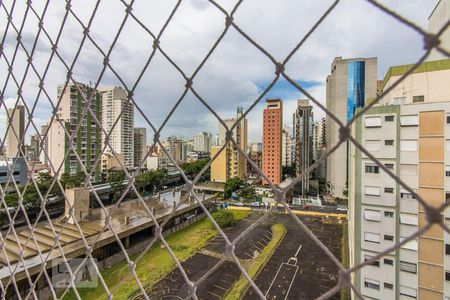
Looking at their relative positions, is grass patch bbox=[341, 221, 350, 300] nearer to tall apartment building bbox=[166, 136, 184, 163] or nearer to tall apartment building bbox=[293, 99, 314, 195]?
tall apartment building bbox=[293, 99, 314, 195]

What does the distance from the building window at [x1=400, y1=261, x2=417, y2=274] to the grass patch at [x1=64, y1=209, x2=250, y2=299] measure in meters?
2.97

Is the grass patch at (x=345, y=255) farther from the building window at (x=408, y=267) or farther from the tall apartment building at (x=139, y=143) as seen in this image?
the tall apartment building at (x=139, y=143)

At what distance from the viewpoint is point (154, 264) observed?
473 cm

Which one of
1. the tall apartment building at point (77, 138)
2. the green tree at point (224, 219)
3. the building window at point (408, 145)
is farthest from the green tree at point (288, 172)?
the building window at point (408, 145)

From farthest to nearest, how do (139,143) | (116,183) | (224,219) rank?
(139,143)
(116,183)
(224,219)

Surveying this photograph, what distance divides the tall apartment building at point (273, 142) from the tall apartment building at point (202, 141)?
49.0 feet

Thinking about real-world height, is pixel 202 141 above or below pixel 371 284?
above

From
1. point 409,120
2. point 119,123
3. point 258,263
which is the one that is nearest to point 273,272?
point 258,263

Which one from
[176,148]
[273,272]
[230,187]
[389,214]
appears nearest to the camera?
[389,214]

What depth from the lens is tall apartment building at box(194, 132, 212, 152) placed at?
27.6m

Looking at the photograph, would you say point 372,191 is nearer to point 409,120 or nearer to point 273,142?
point 409,120

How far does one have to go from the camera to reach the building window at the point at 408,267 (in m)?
2.62

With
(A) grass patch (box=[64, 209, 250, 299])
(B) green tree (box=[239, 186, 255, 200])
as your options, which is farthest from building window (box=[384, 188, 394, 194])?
(B) green tree (box=[239, 186, 255, 200])

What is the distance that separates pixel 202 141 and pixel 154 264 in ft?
76.4
